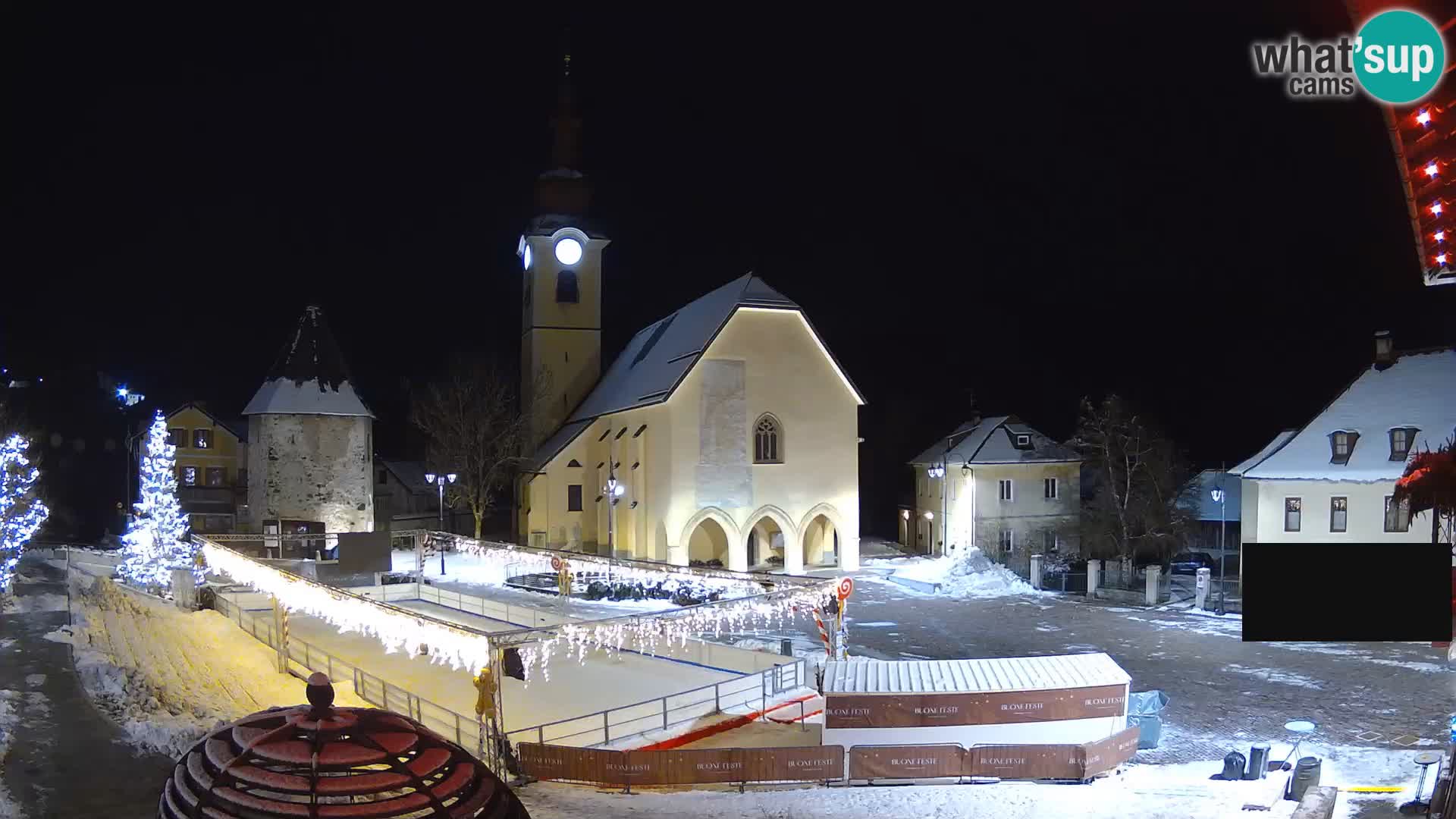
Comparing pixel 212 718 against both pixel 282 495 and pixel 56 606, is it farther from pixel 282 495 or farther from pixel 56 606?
pixel 282 495

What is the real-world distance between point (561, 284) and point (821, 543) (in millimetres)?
19121

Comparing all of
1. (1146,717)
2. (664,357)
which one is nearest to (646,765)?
(1146,717)

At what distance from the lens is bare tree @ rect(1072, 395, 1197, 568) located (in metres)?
38.7

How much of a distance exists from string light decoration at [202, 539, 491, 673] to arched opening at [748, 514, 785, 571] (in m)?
19.1

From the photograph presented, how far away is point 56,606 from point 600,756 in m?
19.9

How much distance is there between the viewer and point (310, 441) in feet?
135

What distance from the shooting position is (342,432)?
41812 millimetres

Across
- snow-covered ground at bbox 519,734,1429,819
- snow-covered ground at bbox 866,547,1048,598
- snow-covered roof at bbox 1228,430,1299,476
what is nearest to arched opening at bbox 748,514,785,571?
snow-covered ground at bbox 866,547,1048,598

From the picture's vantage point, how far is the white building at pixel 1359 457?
29.1 metres

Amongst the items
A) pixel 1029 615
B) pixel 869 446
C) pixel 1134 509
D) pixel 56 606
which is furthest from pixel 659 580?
pixel 869 446

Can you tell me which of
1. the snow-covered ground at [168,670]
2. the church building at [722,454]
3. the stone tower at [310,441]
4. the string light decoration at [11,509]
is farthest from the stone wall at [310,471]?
the snow-covered ground at [168,670]

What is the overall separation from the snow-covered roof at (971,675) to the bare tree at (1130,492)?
2415 centimetres

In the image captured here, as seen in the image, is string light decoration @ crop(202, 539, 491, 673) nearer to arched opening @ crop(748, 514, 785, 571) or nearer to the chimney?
arched opening @ crop(748, 514, 785, 571)
